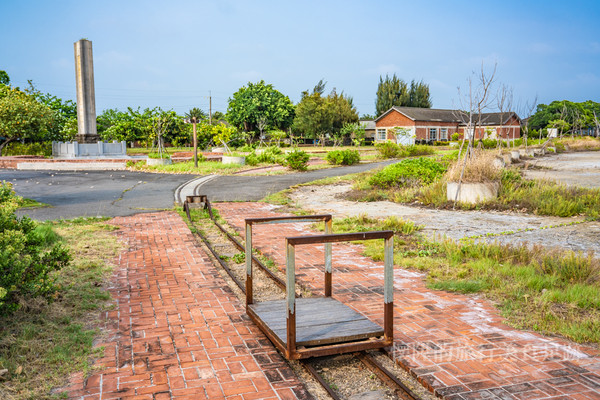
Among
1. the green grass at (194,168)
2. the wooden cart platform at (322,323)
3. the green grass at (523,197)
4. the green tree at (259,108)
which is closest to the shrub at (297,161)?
the green grass at (194,168)

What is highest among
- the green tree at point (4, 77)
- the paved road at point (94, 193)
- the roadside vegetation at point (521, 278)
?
the green tree at point (4, 77)

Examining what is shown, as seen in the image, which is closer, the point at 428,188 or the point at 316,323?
the point at 316,323

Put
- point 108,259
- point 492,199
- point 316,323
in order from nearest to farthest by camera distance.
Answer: point 316,323
point 108,259
point 492,199

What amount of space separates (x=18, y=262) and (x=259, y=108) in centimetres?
5238

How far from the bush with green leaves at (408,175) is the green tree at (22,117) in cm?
2996

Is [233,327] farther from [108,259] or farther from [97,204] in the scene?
[97,204]

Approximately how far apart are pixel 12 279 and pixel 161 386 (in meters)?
1.87

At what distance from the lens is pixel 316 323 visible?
443cm

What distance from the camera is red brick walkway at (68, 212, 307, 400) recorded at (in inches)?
141

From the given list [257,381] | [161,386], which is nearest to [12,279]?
[161,386]

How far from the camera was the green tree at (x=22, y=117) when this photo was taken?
3497 centimetres

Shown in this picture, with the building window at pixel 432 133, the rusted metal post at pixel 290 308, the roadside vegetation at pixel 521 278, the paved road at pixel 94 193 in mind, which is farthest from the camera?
the building window at pixel 432 133

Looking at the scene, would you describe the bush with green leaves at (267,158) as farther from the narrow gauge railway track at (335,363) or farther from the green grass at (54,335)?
the narrow gauge railway track at (335,363)

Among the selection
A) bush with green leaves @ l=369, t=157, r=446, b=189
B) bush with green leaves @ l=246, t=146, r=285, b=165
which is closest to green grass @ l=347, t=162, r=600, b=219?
bush with green leaves @ l=369, t=157, r=446, b=189
